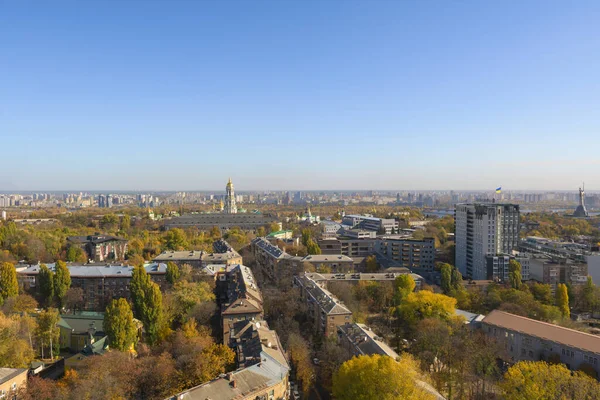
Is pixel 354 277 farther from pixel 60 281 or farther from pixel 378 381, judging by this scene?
pixel 60 281

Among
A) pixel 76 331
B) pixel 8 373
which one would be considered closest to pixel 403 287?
pixel 76 331

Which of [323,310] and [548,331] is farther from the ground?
[323,310]

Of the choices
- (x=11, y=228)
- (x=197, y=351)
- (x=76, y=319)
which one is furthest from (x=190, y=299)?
(x=11, y=228)

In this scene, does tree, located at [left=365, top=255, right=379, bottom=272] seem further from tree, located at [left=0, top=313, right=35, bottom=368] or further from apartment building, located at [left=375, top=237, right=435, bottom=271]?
tree, located at [left=0, top=313, right=35, bottom=368]

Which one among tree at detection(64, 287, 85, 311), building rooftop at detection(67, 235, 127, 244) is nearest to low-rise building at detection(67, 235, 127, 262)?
building rooftop at detection(67, 235, 127, 244)

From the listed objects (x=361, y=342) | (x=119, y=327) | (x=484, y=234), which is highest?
(x=484, y=234)

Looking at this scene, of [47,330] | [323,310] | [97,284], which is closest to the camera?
[47,330]

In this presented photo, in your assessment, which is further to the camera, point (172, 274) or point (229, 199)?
point (229, 199)

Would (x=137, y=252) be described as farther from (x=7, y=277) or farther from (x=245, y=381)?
(x=245, y=381)
